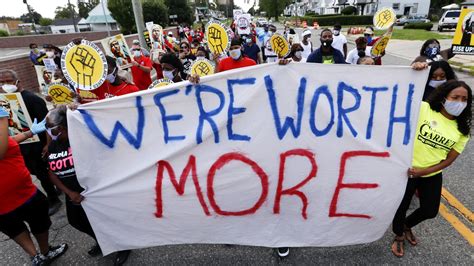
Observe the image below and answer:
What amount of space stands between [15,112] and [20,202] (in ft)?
3.46

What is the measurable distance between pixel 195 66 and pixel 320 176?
9.69 ft

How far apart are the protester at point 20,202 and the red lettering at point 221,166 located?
146 centimetres

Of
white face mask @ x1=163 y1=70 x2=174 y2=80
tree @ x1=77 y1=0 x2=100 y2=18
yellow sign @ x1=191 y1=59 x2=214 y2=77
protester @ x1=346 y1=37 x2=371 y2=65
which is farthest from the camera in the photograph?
→ tree @ x1=77 y1=0 x2=100 y2=18

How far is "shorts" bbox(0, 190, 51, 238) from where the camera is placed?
2.33 meters

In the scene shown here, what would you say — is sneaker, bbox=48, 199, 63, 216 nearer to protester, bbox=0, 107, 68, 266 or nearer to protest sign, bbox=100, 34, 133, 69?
protester, bbox=0, 107, 68, 266

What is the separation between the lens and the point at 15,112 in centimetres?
290

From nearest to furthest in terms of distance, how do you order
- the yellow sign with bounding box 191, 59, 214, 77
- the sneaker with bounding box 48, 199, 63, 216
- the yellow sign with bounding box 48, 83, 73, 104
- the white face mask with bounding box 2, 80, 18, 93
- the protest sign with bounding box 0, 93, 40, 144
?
1. the protest sign with bounding box 0, 93, 40, 144
2. the white face mask with bounding box 2, 80, 18, 93
3. the sneaker with bounding box 48, 199, 63, 216
4. the yellow sign with bounding box 48, 83, 73, 104
5. the yellow sign with bounding box 191, 59, 214, 77

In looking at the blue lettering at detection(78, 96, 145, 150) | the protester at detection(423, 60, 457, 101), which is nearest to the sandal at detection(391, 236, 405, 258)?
the protester at detection(423, 60, 457, 101)

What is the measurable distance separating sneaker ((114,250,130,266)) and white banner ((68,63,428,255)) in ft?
1.36

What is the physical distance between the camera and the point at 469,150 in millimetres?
4191

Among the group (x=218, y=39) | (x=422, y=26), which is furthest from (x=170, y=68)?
(x=422, y=26)

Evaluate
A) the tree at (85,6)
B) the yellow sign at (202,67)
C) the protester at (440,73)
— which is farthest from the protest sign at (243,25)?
the tree at (85,6)

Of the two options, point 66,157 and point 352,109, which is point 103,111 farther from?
point 352,109

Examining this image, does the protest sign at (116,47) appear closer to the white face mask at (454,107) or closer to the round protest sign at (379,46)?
the round protest sign at (379,46)
